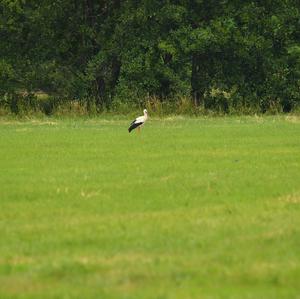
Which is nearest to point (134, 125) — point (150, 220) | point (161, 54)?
point (161, 54)

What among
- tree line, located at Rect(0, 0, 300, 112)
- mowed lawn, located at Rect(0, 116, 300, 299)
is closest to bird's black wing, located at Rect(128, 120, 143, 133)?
mowed lawn, located at Rect(0, 116, 300, 299)

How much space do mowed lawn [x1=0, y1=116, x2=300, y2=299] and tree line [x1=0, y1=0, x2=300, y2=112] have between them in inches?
786

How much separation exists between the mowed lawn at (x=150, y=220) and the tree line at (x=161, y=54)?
1997cm

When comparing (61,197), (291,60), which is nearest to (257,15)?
(291,60)

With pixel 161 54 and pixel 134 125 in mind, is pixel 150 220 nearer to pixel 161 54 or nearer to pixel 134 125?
pixel 134 125

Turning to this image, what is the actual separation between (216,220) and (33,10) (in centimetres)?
3564

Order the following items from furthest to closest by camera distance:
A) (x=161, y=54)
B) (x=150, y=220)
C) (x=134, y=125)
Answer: (x=161, y=54), (x=134, y=125), (x=150, y=220)

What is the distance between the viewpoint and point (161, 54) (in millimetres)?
46125

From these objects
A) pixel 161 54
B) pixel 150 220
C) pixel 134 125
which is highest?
pixel 150 220

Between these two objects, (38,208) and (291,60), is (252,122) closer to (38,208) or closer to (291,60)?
(291,60)

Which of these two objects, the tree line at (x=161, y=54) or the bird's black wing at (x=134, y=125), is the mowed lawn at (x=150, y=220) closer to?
the bird's black wing at (x=134, y=125)

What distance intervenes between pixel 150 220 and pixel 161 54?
111ft

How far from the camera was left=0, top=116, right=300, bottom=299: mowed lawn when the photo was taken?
8.91 metres

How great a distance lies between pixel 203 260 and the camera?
32.3ft
